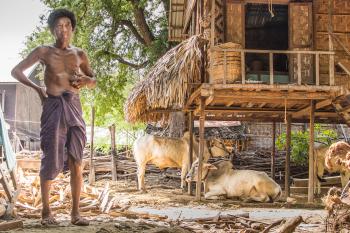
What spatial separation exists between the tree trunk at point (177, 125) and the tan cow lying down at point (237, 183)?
535 cm

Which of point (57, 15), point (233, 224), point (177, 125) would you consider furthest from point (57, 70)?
→ point (177, 125)

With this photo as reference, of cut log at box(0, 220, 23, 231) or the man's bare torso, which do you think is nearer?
cut log at box(0, 220, 23, 231)

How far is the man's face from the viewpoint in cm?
481

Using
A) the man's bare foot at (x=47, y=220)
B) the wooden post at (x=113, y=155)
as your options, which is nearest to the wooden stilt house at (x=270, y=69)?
the wooden post at (x=113, y=155)

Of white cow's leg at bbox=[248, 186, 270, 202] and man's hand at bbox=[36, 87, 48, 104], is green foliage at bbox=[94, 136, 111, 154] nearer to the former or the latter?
white cow's leg at bbox=[248, 186, 270, 202]

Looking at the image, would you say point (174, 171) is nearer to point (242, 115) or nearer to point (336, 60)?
point (242, 115)

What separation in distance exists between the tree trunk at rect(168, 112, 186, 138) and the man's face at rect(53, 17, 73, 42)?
38.5ft

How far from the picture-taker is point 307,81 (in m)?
10.8

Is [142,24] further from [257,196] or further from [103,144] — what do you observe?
[257,196]

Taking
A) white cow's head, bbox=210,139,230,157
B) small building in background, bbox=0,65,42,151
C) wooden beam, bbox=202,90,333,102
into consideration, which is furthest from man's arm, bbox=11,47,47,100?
small building in background, bbox=0,65,42,151

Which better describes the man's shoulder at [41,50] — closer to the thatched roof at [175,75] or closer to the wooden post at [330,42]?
the thatched roof at [175,75]

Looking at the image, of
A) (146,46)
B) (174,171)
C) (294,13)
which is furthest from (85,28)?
(294,13)

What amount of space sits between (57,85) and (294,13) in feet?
24.7

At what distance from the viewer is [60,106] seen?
15.6 ft
